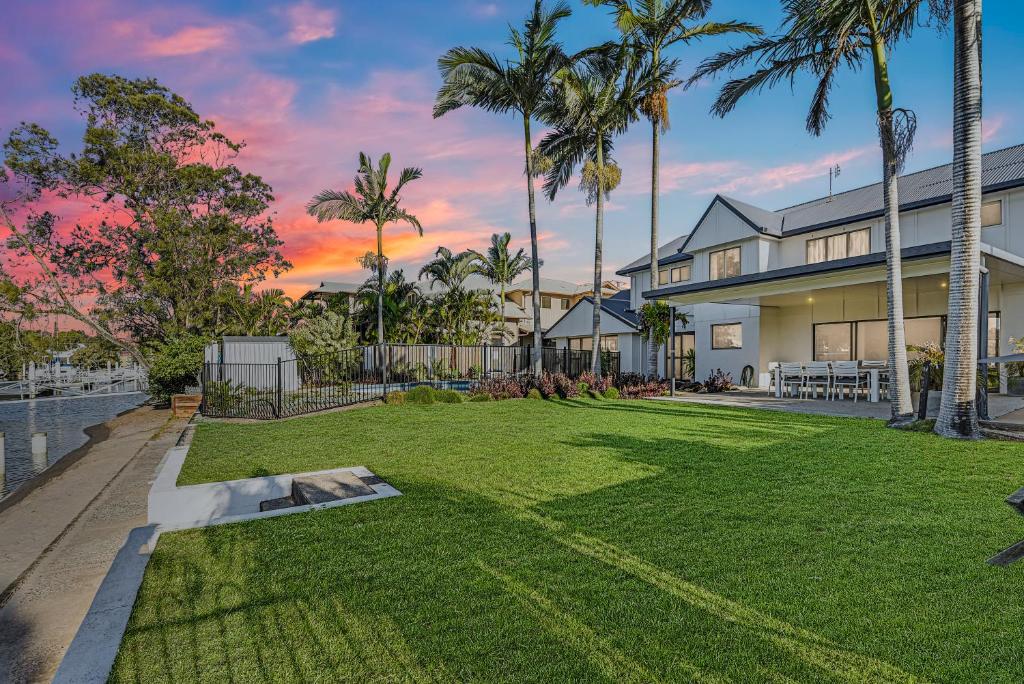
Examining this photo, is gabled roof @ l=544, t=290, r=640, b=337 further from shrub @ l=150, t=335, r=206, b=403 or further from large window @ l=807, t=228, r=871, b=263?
shrub @ l=150, t=335, r=206, b=403

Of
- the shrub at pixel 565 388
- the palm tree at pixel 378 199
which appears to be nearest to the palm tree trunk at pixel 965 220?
the shrub at pixel 565 388

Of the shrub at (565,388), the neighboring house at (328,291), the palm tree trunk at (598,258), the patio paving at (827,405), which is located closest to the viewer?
the patio paving at (827,405)

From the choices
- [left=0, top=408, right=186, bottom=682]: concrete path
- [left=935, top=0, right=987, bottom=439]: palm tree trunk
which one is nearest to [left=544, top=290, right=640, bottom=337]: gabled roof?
[left=935, top=0, right=987, bottom=439]: palm tree trunk

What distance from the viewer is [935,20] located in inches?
362

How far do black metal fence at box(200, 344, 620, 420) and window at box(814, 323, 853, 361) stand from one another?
7232 mm

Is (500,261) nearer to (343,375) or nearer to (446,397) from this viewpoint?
(343,375)

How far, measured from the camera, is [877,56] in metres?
9.29

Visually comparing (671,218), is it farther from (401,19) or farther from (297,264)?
(297,264)

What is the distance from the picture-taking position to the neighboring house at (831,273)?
13094 millimetres

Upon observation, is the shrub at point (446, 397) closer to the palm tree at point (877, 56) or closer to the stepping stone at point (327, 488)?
the stepping stone at point (327, 488)

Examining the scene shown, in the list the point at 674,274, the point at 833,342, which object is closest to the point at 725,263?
the point at 674,274

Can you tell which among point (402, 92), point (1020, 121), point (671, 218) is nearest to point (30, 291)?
point (402, 92)

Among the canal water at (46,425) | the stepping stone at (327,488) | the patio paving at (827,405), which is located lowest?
the canal water at (46,425)

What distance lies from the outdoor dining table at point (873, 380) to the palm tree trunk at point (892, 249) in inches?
139
